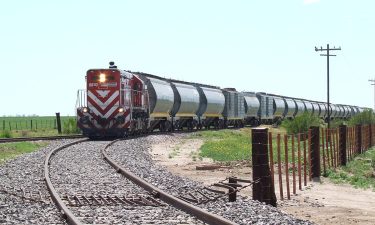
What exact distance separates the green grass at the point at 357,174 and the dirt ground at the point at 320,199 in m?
0.60

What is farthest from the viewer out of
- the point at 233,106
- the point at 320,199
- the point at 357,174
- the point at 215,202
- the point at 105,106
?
the point at 233,106

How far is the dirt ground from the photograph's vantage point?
10164mm

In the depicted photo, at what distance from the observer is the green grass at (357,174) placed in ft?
53.5

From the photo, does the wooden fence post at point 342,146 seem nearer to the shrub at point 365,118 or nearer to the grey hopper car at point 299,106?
the shrub at point 365,118

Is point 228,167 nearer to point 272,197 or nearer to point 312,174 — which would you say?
point 312,174

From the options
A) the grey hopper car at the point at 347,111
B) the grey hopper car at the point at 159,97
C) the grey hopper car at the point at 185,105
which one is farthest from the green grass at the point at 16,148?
the grey hopper car at the point at 347,111

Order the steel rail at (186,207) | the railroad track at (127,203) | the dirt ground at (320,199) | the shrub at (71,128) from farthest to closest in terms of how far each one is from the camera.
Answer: the shrub at (71,128), the dirt ground at (320,199), the railroad track at (127,203), the steel rail at (186,207)

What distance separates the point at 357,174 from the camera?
18984 millimetres

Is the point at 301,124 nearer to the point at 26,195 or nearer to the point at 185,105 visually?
the point at 185,105

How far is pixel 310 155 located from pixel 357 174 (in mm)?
3789

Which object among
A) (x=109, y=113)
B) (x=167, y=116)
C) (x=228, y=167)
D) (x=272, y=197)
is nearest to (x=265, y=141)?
(x=272, y=197)

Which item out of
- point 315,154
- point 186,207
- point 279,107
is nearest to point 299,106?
point 279,107

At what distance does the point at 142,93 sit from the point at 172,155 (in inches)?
456

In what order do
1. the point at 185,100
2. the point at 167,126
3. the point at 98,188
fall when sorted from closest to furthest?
the point at 98,188 → the point at 167,126 → the point at 185,100
